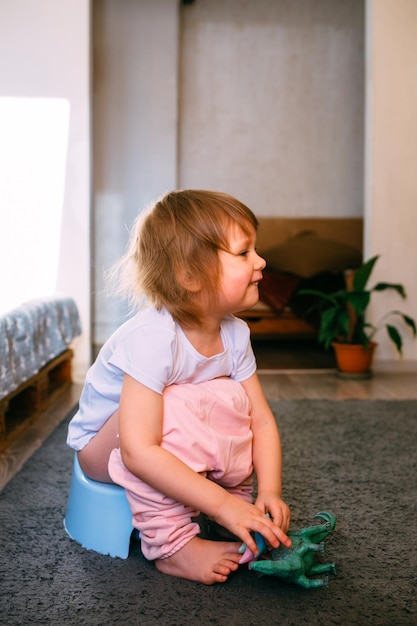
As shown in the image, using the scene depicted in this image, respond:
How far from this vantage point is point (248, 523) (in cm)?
91

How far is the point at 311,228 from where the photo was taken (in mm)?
4508

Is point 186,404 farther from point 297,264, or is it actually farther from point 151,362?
point 297,264

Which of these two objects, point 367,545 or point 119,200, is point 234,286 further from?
point 119,200

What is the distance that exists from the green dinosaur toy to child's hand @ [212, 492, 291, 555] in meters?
0.03

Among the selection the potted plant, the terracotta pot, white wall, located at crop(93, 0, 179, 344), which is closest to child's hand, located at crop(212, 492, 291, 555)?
the potted plant

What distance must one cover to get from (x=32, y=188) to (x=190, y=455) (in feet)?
7.51

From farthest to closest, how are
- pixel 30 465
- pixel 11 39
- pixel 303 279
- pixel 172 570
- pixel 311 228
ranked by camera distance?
pixel 311 228 → pixel 303 279 → pixel 11 39 → pixel 30 465 → pixel 172 570

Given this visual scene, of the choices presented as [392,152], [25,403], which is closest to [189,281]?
[25,403]

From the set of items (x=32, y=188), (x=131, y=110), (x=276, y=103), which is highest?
(x=276, y=103)

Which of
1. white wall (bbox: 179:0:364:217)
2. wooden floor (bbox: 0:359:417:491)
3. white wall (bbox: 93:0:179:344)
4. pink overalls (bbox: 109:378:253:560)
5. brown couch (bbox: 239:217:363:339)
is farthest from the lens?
white wall (bbox: 179:0:364:217)

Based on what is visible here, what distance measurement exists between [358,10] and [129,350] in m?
4.34

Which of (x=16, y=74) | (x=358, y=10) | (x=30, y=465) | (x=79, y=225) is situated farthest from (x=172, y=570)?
(x=358, y=10)

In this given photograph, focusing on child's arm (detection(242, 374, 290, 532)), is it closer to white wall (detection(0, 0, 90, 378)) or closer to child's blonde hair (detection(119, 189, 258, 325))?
child's blonde hair (detection(119, 189, 258, 325))

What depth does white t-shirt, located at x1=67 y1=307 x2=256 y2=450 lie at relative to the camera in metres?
1.02
